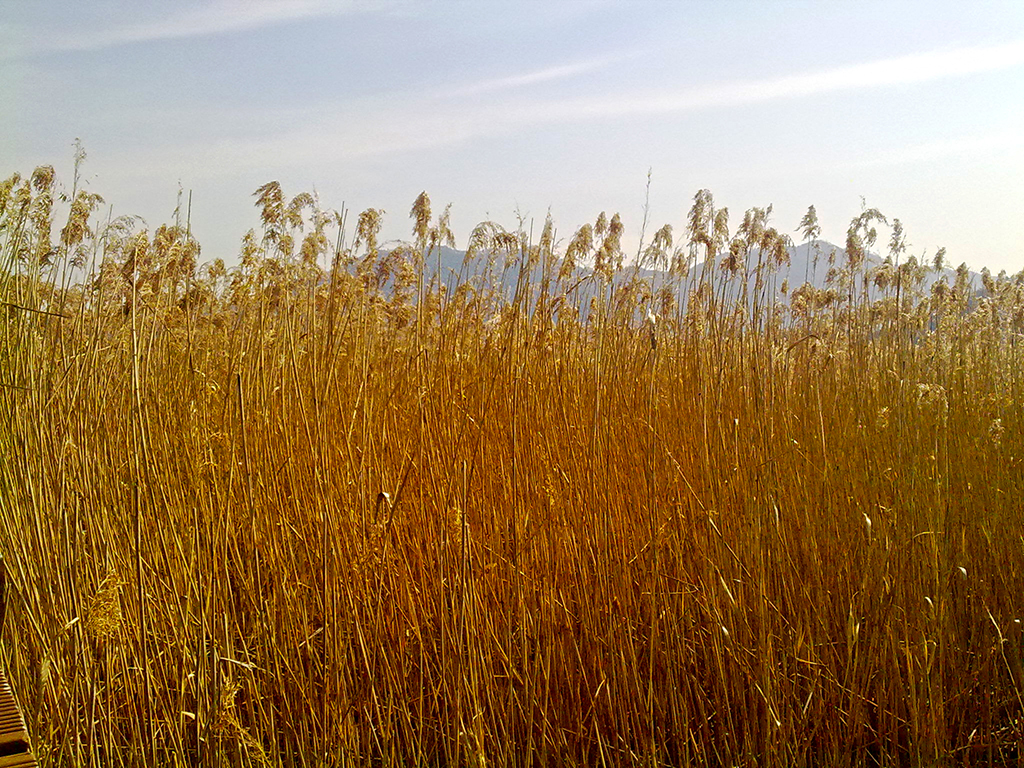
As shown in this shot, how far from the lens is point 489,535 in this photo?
1.99m

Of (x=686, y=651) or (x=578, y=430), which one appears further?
(x=578, y=430)

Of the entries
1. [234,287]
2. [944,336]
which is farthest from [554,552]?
[944,336]

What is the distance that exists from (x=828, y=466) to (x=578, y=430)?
663 millimetres

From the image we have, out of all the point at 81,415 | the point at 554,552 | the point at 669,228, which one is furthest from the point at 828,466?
the point at 81,415

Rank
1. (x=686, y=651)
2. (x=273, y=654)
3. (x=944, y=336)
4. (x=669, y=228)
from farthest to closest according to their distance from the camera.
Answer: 1. (x=944, y=336)
2. (x=669, y=228)
3. (x=686, y=651)
4. (x=273, y=654)

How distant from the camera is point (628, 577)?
5.94 ft

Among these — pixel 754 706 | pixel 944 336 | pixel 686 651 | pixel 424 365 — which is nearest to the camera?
pixel 754 706

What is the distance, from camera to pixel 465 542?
4.33 feet

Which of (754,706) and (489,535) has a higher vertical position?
(489,535)

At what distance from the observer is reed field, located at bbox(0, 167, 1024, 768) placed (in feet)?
5.37

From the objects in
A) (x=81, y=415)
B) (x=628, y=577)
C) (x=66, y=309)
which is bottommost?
(x=628, y=577)

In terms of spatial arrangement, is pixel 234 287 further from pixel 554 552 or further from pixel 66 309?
pixel 554 552

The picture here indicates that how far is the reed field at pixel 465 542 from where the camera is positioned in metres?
1.64

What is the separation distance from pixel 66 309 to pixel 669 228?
5.90ft
